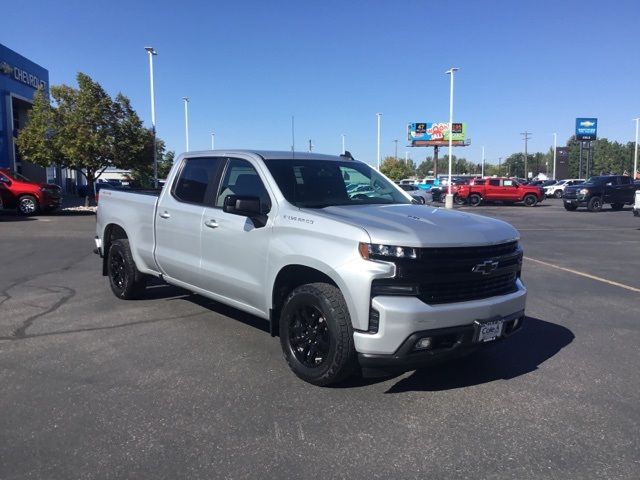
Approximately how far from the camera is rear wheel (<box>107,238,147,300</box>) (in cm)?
683

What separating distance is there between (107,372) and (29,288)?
4186 mm

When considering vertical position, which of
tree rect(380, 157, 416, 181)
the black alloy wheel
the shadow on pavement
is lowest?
the shadow on pavement

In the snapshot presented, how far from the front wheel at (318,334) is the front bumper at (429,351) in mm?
183

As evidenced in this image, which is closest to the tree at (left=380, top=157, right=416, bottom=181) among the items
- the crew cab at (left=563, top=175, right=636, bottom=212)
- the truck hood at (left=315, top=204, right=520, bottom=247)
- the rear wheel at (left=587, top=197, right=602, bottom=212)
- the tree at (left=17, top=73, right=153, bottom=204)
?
the crew cab at (left=563, top=175, right=636, bottom=212)

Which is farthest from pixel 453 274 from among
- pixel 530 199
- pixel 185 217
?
pixel 530 199

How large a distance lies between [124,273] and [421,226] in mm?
4387

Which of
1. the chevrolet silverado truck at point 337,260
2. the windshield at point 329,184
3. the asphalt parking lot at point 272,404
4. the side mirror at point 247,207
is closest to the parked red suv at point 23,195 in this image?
the asphalt parking lot at point 272,404

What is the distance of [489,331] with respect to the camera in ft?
13.5

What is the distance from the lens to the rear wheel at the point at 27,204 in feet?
70.7

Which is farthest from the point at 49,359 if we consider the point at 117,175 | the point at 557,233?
the point at 117,175

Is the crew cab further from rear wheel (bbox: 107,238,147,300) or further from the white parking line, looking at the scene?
rear wheel (bbox: 107,238,147,300)

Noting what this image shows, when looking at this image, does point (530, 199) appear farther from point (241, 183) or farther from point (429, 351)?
point (429, 351)

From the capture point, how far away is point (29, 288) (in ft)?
26.2

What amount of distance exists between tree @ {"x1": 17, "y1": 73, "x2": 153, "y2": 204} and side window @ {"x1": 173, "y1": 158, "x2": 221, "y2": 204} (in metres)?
20.8
